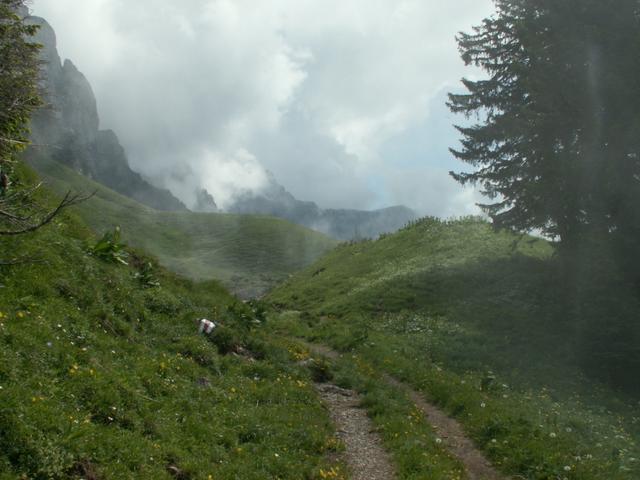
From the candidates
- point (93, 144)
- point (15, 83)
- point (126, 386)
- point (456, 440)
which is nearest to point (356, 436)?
point (456, 440)

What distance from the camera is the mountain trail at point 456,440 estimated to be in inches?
480

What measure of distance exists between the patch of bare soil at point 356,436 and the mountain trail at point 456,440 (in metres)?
0.37

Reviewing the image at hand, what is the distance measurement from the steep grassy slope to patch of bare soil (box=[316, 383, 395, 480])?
1.99 ft

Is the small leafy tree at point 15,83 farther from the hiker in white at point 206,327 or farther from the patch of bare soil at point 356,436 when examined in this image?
the patch of bare soil at point 356,436

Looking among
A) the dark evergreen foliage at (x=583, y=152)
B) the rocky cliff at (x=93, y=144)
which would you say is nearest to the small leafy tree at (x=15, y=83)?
the dark evergreen foliage at (x=583, y=152)

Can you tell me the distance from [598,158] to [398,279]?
1358 centimetres

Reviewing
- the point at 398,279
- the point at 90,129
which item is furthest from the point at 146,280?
the point at 90,129

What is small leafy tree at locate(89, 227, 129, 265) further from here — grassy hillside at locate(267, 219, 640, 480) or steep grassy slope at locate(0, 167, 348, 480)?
grassy hillside at locate(267, 219, 640, 480)

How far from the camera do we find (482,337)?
78.2 feet

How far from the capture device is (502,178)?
29.7 meters

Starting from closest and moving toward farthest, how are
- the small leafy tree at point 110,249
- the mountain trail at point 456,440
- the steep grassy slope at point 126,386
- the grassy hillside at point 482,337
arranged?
the steep grassy slope at point 126,386, the mountain trail at point 456,440, the grassy hillside at point 482,337, the small leafy tree at point 110,249

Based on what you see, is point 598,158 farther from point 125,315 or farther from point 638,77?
point 125,315

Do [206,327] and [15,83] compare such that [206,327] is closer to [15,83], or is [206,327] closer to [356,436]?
[356,436]

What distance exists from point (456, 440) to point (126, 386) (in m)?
8.76
